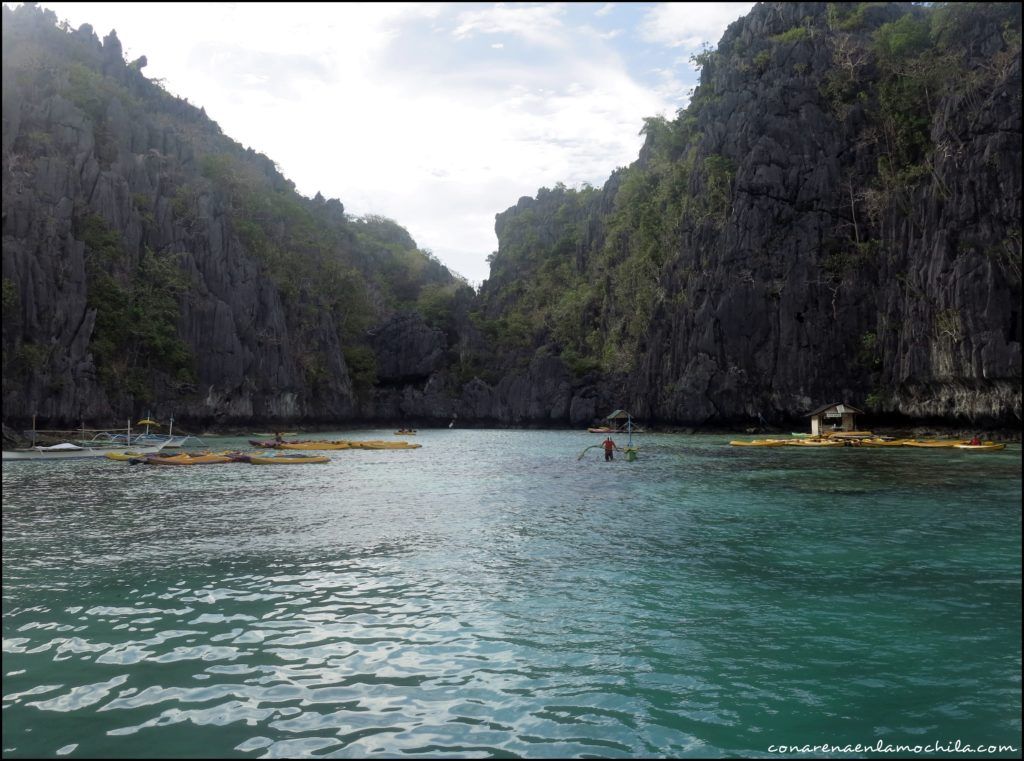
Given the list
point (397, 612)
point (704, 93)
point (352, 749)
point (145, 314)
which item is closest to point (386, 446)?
point (145, 314)

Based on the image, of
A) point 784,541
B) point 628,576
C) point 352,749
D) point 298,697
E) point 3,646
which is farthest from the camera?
point 784,541

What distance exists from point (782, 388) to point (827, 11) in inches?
1530

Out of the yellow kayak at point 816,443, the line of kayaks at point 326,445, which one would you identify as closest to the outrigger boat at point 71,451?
the line of kayaks at point 326,445

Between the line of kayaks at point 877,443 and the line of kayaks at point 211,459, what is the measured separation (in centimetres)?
2665

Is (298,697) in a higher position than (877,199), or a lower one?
lower

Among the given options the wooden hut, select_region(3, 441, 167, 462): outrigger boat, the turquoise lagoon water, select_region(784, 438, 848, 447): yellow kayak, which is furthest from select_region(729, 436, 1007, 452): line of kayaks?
select_region(3, 441, 167, 462): outrigger boat

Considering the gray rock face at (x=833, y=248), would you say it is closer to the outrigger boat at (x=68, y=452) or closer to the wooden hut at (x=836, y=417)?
the wooden hut at (x=836, y=417)

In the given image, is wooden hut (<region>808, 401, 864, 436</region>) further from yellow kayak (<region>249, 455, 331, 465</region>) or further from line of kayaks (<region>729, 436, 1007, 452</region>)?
yellow kayak (<region>249, 455, 331, 465</region>)

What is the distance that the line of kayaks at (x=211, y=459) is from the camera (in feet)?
103

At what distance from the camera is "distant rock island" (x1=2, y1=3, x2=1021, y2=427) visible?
4488 centimetres

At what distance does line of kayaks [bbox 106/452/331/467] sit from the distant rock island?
1954 cm

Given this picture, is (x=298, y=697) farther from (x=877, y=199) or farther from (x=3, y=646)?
(x=877, y=199)

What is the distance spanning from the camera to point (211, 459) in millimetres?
32500

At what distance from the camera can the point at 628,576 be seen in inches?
420
